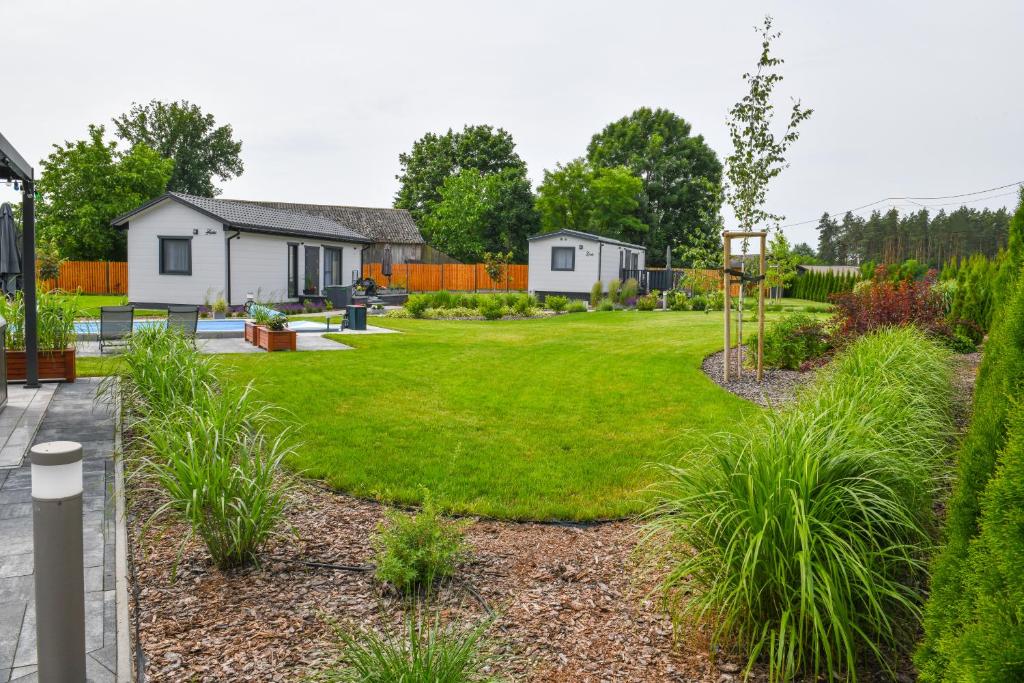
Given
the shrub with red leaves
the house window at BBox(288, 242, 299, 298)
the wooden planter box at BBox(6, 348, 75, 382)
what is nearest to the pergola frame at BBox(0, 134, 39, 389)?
the wooden planter box at BBox(6, 348, 75, 382)

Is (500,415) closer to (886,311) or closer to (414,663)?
(414,663)

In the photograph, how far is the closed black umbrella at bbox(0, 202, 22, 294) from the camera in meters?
8.55

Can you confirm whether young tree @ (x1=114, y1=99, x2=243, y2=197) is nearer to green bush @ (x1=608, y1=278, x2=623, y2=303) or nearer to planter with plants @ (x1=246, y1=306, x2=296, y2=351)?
green bush @ (x1=608, y1=278, x2=623, y2=303)

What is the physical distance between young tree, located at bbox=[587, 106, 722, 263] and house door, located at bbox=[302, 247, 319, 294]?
2533cm

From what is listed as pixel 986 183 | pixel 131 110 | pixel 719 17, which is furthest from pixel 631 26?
pixel 131 110

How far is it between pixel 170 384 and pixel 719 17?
988cm

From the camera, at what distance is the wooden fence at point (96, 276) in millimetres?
29641

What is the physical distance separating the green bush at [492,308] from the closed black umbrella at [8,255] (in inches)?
512

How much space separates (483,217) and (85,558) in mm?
38537

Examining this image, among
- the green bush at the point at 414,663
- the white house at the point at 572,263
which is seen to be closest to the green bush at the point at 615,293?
the white house at the point at 572,263

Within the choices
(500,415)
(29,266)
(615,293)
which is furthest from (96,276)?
(500,415)

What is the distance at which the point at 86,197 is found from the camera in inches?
1324

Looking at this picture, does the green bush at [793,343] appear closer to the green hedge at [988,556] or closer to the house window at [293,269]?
the green hedge at [988,556]

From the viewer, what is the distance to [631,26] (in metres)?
11.6
